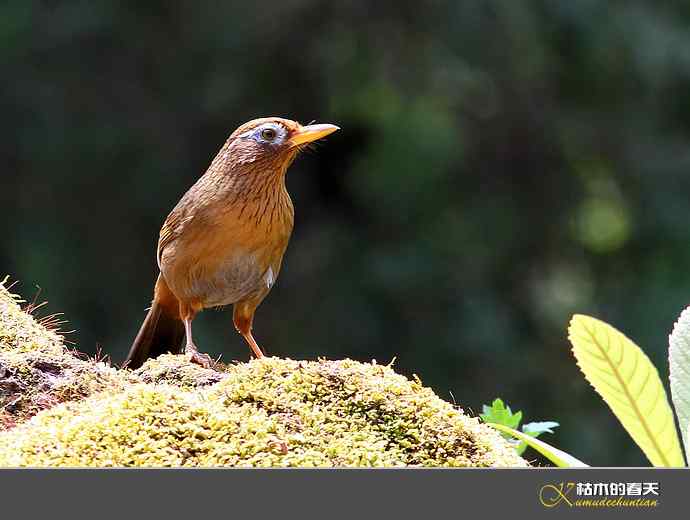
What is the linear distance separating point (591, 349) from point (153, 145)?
21.8 feet

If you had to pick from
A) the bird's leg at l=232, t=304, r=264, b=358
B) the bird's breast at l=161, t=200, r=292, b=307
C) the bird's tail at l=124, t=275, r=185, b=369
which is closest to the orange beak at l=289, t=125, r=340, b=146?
the bird's breast at l=161, t=200, r=292, b=307

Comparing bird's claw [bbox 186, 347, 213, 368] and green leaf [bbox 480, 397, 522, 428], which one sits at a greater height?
green leaf [bbox 480, 397, 522, 428]

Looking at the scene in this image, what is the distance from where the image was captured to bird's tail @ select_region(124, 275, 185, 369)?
3.72 m

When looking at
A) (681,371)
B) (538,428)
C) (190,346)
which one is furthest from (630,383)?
(190,346)

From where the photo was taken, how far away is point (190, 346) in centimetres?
311

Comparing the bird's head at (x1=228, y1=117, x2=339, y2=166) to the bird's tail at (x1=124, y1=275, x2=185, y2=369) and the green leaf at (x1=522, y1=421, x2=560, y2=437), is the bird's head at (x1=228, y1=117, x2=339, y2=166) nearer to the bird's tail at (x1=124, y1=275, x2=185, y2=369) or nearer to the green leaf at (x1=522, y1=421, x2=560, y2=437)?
the bird's tail at (x1=124, y1=275, x2=185, y2=369)

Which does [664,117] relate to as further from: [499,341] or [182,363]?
[182,363]

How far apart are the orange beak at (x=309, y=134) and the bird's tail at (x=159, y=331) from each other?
75 cm

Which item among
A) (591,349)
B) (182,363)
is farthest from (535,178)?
(591,349)

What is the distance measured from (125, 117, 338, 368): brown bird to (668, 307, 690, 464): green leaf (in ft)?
4.96

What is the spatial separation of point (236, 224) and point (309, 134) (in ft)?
1.19

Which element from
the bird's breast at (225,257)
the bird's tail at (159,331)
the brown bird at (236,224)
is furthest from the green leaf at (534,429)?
the bird's tail at (159,331)
